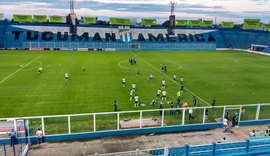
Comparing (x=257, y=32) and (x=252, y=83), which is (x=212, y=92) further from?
(x=257, y=32)

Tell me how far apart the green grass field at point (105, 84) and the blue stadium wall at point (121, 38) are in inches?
831

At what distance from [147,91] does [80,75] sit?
40.8 feet

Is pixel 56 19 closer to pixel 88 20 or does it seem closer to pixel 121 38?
pixel 88 20

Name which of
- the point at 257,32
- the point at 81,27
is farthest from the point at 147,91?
the point at 257,32

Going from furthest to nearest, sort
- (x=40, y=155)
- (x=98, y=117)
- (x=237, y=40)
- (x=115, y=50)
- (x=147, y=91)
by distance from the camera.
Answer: (x=237, y=40) < (x=115, y=50) < (x=147, y=91) < (x=98, y=117) < (x=40, y=155)

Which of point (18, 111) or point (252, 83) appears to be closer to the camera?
point (18, 111)

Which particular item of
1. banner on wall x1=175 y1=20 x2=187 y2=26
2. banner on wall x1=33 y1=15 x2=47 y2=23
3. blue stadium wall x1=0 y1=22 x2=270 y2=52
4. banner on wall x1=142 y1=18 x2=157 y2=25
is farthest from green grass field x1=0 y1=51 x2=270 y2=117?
banner on wall x1=175 y1=20 x2=187 y2=26

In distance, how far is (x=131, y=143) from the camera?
17.8 m

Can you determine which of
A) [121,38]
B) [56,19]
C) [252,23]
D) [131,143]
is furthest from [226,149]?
[252,23]

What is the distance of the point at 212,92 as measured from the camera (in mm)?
31969

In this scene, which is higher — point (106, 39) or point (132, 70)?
point (106, 39)

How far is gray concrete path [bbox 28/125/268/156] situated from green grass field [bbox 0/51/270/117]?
7.20 metres

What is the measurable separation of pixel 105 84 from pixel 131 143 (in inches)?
687

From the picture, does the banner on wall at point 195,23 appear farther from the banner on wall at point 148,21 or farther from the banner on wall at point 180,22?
the banner on wall at point 148,21
